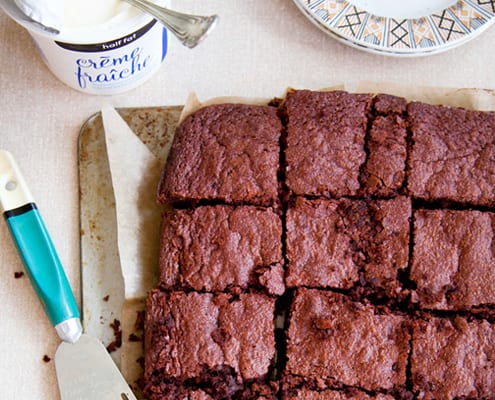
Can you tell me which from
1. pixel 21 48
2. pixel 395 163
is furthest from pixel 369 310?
pixel 21 48

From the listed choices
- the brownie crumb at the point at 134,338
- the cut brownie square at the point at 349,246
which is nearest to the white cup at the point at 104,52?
the cut brownie square at the point at 349,246

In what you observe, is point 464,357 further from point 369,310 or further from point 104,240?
point 104,240

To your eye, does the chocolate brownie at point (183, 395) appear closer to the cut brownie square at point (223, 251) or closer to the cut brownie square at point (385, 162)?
the cut brownie square at point (223, 251)

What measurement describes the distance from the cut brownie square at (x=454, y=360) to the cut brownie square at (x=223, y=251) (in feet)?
1.80

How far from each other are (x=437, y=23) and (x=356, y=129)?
710mm

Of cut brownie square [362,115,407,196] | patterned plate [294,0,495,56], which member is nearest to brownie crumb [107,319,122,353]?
cut brownie square [362,115,407,196]

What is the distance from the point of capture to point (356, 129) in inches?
107

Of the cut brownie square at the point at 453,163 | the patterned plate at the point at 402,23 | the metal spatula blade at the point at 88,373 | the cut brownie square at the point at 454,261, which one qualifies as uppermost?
the patterned plate at the point at 402,23

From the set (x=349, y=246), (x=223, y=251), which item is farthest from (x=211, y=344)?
(x=349, y=246)

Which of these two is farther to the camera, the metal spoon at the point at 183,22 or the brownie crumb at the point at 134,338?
the brownie crumb at the point at 134,338

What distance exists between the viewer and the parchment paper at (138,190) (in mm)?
2746

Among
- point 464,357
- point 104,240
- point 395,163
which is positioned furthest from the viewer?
point 104,240

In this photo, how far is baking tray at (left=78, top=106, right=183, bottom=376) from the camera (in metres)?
2.79

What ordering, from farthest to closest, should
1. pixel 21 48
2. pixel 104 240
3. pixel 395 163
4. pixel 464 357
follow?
pixel 21 48 < pixel 104 240 < pixel 395 163 < pixel 464 357
